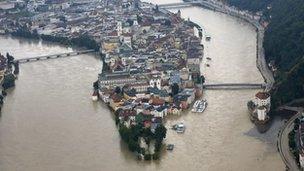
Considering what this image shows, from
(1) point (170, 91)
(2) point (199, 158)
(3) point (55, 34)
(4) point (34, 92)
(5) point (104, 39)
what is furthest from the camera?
(3) point (55, 34)

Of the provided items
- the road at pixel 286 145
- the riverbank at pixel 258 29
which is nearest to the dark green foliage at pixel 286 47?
the riverbank at pixel 258 29

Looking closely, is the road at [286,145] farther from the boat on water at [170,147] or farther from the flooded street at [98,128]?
the boat on water at [170,147]

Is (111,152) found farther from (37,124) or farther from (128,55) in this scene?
(128,55)

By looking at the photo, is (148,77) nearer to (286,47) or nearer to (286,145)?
(286,47)

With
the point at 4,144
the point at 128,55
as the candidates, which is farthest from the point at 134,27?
the point at 4,144

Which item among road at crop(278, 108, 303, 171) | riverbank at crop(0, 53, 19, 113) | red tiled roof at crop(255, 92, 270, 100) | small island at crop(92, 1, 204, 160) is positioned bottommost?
riverbank at crop(0, 53, 19, 113)

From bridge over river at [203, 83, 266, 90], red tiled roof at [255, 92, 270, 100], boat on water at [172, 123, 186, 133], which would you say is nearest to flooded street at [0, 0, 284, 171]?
boat on water at [172, 123, 186, 133]

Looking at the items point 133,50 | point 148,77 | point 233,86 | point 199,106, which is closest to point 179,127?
point 199,106

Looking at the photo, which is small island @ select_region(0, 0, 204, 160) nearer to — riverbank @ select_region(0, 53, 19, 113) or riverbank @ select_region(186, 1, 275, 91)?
riverbank @ select_region(0, 53, 19, 113)
